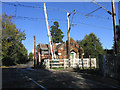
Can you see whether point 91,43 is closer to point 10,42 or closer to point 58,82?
point 10,42

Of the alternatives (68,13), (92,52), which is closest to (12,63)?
(92,52)

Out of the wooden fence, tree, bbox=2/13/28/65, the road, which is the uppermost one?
tree, bbox=2/13/28/65

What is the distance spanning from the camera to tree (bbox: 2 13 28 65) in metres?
41.9

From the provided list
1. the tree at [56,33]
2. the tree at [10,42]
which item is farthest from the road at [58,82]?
the tree at [56,33]

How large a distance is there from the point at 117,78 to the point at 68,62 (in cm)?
1243

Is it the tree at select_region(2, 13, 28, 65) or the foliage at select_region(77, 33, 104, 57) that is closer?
the tree at select_region(2, 13, 28, 65)

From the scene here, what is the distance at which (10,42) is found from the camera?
42.9 metres

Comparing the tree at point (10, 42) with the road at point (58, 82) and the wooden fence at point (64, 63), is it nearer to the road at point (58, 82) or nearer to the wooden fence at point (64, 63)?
the wooden fence at point (64, 63)

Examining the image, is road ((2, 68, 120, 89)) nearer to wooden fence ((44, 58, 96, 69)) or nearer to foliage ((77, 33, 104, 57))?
wooden fence ((44, 58, 96, 69))

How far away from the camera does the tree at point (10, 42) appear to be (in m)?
41.9

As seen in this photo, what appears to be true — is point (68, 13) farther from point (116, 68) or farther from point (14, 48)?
point (14, 48)

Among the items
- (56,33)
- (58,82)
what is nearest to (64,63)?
(58,82)

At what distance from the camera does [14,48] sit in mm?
48562

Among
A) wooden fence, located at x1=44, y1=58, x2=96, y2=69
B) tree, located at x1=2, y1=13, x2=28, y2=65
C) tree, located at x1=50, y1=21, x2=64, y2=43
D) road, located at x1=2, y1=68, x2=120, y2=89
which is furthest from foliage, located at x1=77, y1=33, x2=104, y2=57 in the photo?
road, located at x1=2, y1=68, x2=120, y2=89
